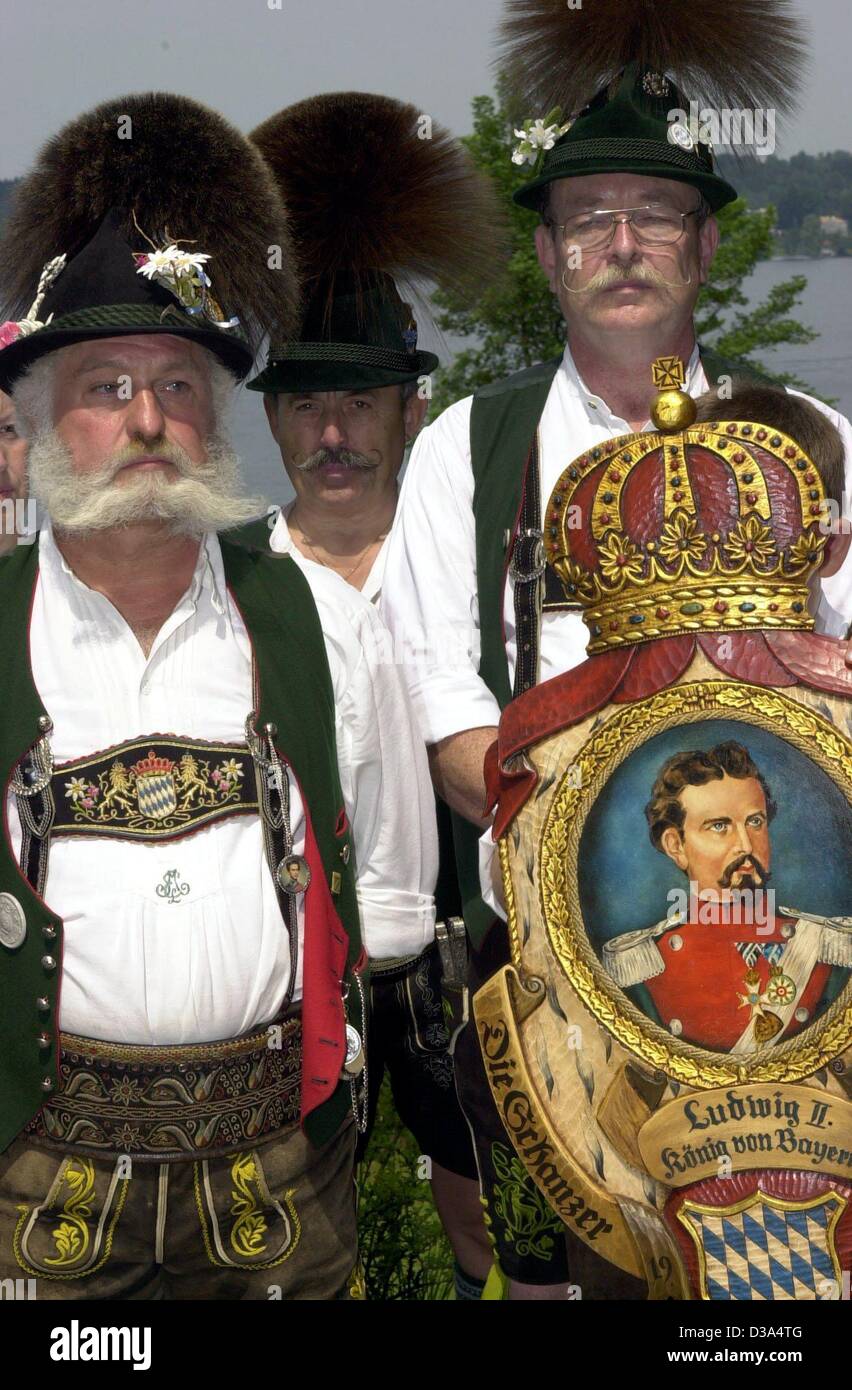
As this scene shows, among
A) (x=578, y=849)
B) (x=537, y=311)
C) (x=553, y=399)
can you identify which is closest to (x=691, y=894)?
(x=578, y=849)

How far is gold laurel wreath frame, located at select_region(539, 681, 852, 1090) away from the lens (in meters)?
2.81

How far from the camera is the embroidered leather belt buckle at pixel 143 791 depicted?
3.10 meters

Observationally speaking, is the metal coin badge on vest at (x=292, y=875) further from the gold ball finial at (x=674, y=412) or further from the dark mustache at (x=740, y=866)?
the gold ball finial at (x=674, y=412)

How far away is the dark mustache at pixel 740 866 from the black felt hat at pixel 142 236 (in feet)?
4.69

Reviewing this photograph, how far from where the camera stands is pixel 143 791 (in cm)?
312

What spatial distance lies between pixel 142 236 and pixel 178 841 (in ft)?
4.07

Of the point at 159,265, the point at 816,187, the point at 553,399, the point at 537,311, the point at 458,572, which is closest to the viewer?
the point at 159,265

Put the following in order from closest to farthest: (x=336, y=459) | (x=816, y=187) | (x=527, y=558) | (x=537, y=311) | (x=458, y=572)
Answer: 1. (x=527, y=558)
2. (x=458, y=572)
3. (x=336, y=459)
4. (x=816, y=187)
5. (x=537, y=311)

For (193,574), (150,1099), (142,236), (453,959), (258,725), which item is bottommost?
(150,1099)

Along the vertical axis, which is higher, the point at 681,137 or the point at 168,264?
the point at 681,137

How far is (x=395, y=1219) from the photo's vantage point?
4922 millimetres

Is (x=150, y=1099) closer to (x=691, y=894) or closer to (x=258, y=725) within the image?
(x=258, y=725)

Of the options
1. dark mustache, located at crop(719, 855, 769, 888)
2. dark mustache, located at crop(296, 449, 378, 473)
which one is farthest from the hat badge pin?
dark mustache, located at crop(719, 855, 769, 888)

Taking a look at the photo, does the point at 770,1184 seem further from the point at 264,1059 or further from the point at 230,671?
the point at 230,671
